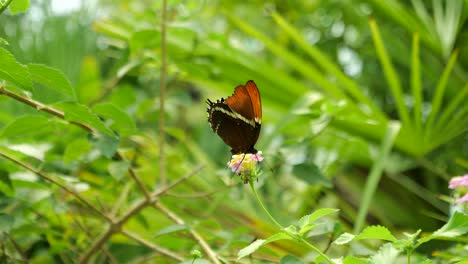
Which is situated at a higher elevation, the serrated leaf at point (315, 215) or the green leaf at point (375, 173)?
the green leaf at point (375, 173)

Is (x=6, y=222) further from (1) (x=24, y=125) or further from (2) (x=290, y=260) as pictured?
(2) (x=290, y=260)

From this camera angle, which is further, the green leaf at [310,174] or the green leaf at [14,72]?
the green leaf at [310,174]

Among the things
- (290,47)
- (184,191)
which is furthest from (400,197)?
(290,47)

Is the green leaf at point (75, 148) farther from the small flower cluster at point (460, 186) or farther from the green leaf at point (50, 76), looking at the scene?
the small flower cluster at point (460, 186)

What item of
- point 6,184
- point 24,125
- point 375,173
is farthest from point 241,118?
point 375,173

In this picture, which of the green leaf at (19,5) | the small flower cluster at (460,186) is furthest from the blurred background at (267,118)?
the green leaf at (19,5)

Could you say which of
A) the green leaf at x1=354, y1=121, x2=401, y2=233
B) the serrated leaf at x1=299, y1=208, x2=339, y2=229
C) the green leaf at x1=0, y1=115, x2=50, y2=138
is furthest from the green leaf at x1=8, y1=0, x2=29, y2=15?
the green leaf at x1=354, y1=121, x2=401, y2=233

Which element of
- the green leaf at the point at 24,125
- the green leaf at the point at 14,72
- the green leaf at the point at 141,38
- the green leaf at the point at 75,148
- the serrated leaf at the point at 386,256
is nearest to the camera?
the serrated leaf at the point at 386,256
